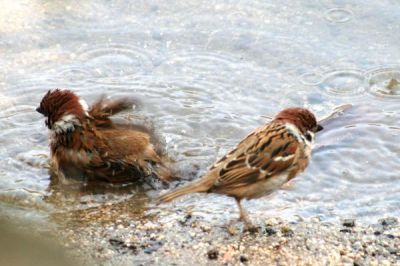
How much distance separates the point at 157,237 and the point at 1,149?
207 cm

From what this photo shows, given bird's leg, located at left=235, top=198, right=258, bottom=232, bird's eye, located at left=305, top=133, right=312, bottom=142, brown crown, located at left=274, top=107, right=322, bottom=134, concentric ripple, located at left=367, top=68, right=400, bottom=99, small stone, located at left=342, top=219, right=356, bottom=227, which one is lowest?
small stone, located at left=342, top=219, right=356, bottom=227

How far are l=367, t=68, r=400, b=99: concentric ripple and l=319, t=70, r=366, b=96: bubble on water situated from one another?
0.32 feet

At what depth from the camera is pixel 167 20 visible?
30.1 feet

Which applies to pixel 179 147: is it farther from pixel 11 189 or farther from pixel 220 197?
pixel 11 189

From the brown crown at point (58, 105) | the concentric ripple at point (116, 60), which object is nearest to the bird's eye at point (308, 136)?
the brown crown at point (58, 105)

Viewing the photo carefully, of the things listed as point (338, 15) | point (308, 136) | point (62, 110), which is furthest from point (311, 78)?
point (62, 110)

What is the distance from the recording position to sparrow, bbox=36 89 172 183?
6422 millimetres

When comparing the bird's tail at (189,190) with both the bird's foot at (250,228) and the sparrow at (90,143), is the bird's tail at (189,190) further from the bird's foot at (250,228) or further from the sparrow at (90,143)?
the sparrow at (90,143)

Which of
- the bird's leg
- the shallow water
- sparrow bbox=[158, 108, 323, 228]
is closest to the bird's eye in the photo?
sparrow bbox=[158, 108, 323, 228]

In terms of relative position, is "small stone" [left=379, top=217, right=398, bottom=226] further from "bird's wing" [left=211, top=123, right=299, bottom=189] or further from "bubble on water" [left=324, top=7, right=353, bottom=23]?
"bubble on water" [left=324, top=7, right=353, bottom=23]

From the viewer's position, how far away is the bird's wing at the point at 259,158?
5934 mm

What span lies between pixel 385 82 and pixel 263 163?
266 cm

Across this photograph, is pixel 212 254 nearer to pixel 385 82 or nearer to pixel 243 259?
pixel 243 259

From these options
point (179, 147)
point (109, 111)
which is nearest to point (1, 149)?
point (109, 111)
